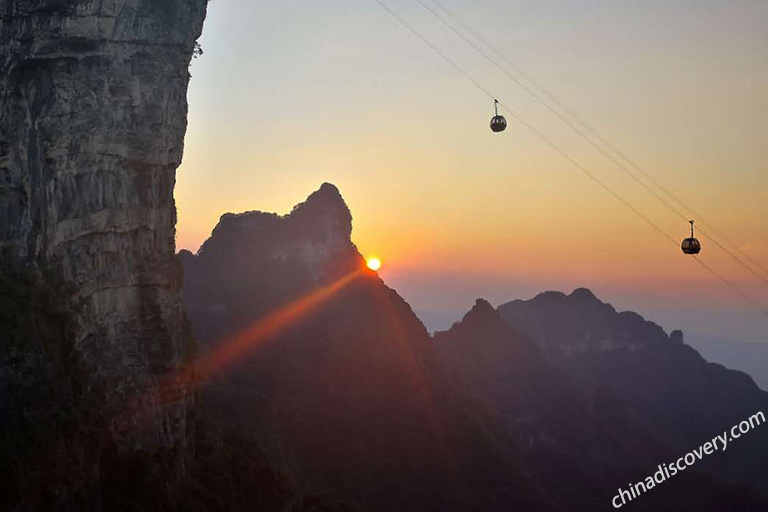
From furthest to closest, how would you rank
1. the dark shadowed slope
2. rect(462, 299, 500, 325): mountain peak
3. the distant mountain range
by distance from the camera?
rect(462, 299, 500, 325): mountain peak < the dark shadowed slope < the distant mountain range

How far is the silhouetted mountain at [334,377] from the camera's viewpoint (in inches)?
1630

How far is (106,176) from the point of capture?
19.3 meters

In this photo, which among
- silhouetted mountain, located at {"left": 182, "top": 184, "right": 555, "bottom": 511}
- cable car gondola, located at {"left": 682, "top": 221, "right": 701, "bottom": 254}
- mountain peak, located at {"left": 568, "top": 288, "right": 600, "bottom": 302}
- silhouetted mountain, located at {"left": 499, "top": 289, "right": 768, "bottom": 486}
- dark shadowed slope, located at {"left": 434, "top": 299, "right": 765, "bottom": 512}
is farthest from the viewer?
mountain peak, located at {"left": 568, "top": 288, "right": 600, "bottom": 302}

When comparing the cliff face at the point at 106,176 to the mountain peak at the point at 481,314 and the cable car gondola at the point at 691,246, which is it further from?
the mountain peak at the point at 481,314

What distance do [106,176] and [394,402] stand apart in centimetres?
3259

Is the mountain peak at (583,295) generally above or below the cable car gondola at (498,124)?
above

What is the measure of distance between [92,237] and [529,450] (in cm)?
4420

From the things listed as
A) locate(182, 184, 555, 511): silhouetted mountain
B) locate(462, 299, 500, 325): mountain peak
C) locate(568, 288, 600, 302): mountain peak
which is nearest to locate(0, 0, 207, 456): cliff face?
locate(182, 184, 555, 511): silhouetted mountain

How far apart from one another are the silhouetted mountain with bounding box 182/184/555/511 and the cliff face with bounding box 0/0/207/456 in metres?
13.3

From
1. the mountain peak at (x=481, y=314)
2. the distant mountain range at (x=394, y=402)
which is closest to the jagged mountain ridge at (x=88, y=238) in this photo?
the distant mountain range at (x=394, y=402)

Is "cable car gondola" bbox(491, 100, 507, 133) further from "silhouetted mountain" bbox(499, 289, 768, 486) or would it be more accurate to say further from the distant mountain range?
"silhouetted mountain" bbox(499, 289, 768, 486)

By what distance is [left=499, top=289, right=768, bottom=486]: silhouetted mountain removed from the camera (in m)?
81.0

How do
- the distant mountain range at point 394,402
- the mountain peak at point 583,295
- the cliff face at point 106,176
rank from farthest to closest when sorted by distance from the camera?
the mountain peak at point 583,295
the distant mountain range at point 394,402
the cliff face at point 106,176

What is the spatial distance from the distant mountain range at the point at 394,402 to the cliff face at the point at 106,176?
12034 millimetres
